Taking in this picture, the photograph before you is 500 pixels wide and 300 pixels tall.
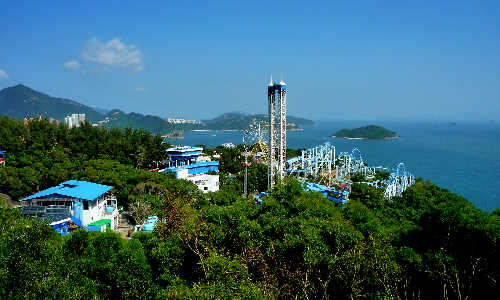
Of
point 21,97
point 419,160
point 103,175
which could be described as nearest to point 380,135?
point 419,160

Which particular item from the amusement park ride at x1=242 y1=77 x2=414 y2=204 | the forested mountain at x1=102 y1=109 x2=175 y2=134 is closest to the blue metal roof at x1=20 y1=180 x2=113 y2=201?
the amusement park ride at x1=242 y1=77 x2=414 y2=204

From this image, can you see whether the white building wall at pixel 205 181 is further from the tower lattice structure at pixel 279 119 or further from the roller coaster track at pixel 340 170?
the roller coaster track at pixel 340 170

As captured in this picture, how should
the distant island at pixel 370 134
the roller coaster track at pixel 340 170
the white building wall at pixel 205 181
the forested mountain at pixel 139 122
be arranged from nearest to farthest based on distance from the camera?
1. the white building wall at pixel 205 181
2. the roller coaster track at pixel 340 170
3. the distant island at pixel 370 134
4. the forested mountain at pixel 139 122

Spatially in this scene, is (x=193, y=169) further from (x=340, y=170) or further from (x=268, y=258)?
(x=268, y=258)

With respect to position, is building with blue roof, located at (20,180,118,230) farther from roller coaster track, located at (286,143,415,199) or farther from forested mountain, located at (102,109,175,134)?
forested mountain, located at (102,109,175,134)

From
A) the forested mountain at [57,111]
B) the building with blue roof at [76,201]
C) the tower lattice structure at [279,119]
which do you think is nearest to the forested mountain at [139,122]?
the forested mountain at [57,111]

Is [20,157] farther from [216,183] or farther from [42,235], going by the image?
[42,235]
